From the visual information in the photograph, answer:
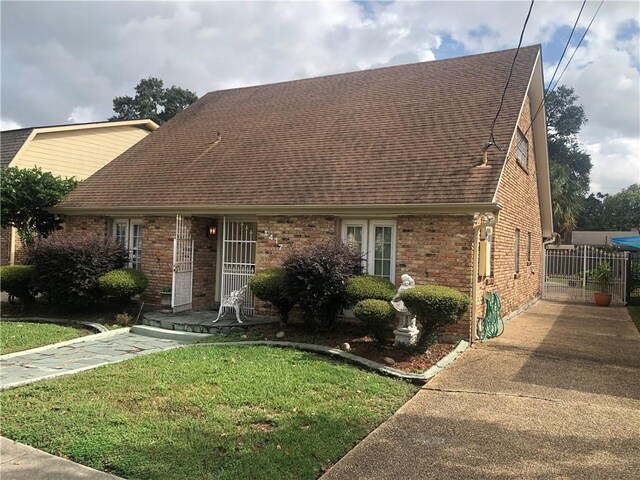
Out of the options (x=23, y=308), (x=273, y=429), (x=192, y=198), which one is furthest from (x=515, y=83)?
(x=23, y=308)

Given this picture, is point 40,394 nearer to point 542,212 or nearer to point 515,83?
point 515,83

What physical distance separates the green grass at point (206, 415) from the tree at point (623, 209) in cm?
5656

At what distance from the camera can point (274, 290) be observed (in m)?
9.27

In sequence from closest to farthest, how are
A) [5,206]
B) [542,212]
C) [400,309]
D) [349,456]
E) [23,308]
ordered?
1. [349,456]
2. [400,309]
3. [23,308]
4. [5,206]
5. [542,212]

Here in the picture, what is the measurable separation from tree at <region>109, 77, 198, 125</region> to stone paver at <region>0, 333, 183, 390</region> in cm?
4323

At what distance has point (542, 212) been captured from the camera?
1769cm

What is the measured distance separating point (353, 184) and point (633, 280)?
44.8 ft

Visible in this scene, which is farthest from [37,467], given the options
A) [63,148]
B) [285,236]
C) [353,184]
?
[63,148]

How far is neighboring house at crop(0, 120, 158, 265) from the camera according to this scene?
16.2 m

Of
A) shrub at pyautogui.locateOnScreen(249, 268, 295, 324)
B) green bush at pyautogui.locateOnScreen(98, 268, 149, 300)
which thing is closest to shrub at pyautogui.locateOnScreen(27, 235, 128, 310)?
green bush at pyautogui.locateOnScreen(98, 268, 149, 300)

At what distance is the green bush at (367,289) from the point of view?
8.38 m

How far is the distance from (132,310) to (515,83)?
10.7 meters

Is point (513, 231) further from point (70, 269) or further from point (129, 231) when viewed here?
point (70, 269)

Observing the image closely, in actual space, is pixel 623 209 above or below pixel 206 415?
above
